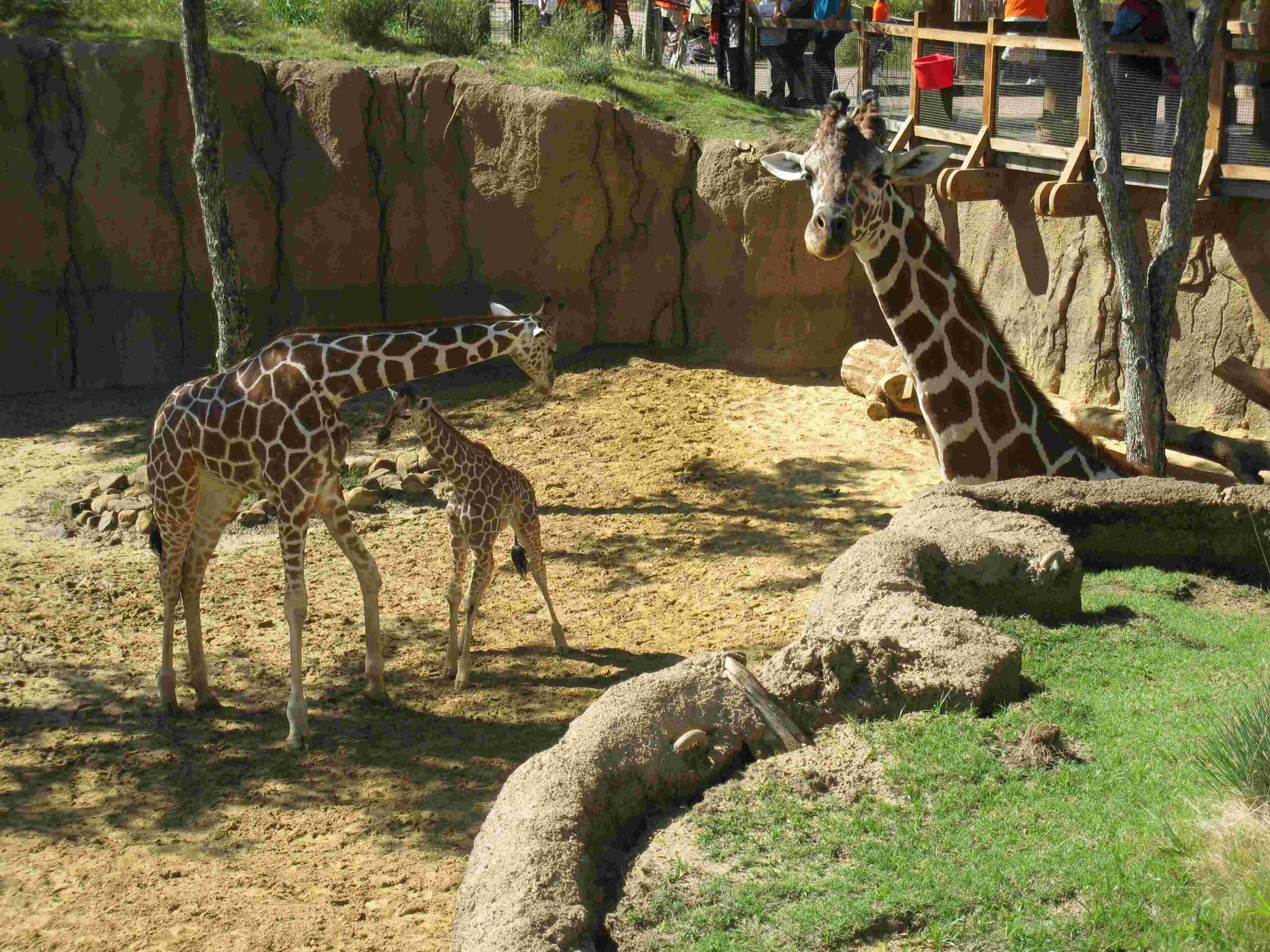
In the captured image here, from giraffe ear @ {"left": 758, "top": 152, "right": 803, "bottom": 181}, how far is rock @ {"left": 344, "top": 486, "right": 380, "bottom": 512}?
4.84 meters

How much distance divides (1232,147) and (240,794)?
794 cm

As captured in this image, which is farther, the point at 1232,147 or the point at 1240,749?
the point at 1232,147

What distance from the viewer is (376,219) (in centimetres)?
1377

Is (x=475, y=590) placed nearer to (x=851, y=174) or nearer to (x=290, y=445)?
(x=290, y=445)

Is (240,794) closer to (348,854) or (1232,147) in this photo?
(348,854)

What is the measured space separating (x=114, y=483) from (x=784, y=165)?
21.4ft

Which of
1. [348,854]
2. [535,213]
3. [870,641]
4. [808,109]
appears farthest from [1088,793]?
[808,109]

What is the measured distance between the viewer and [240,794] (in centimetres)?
662

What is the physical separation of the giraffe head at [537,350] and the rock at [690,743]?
318cm

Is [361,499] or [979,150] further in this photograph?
[979,150]

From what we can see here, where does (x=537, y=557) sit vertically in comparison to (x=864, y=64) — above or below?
below

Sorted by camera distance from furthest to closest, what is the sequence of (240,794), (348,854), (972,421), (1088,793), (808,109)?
(808,109)
(972,421)
(240,794)
(348,854)
(1088,793)

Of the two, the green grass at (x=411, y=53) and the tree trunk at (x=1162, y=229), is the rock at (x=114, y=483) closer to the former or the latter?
the green grass at (x=411, y=53)

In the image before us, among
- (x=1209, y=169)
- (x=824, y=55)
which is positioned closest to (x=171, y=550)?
(x=1209, y=169)
